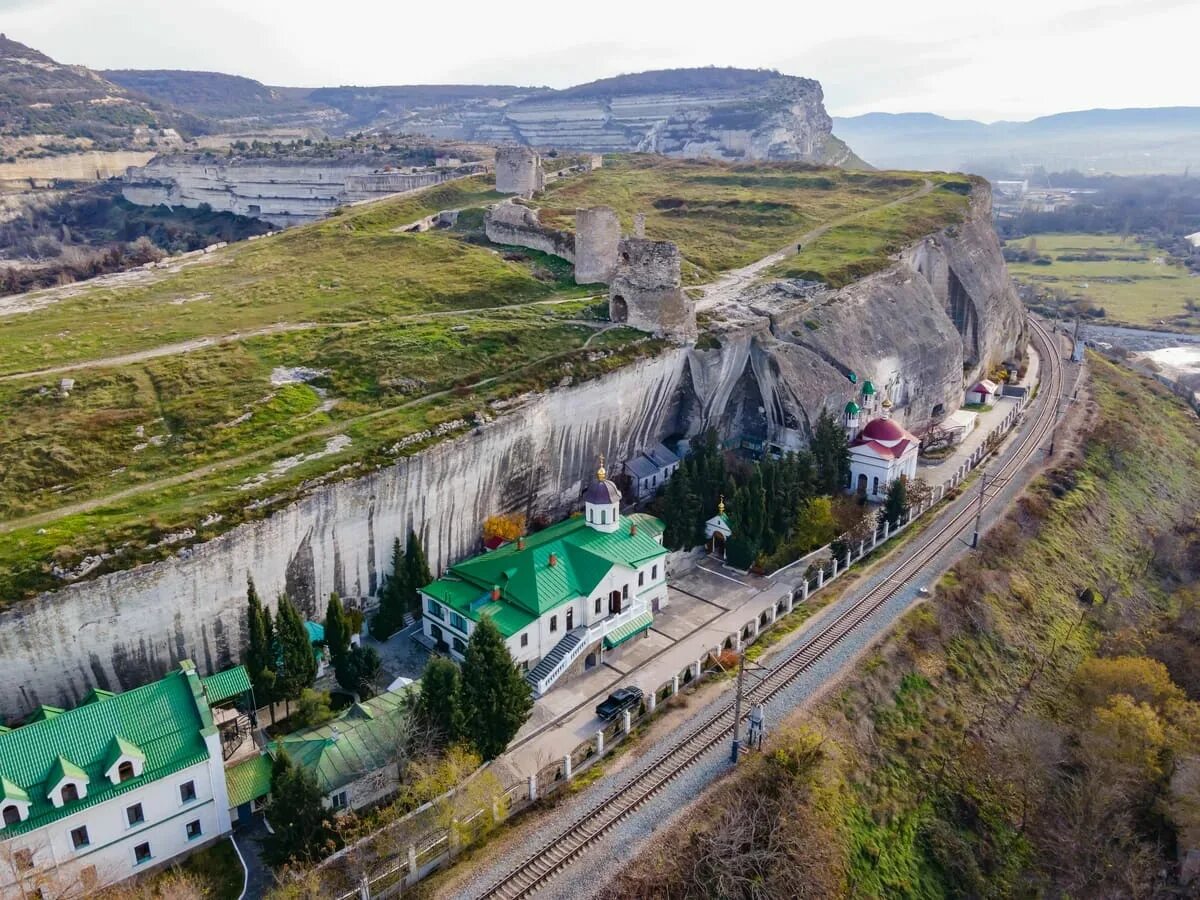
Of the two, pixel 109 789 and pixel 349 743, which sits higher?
pixel 109 789

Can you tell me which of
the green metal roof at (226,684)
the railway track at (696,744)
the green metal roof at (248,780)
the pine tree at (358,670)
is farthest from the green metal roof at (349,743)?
the railway track at (696,744)

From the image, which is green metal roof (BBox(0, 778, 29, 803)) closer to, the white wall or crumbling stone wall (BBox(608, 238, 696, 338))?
the white wall

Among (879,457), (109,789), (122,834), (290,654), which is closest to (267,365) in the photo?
(290,654)

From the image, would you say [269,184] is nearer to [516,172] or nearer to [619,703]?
[516,172]

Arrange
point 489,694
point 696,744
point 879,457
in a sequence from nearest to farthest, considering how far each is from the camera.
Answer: point 489,694, point 696,744, point 879,457

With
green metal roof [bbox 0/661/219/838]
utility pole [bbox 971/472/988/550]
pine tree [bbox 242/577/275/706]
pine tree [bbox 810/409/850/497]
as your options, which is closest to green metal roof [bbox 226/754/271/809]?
green metal roof [bbox 0/661/219/838]

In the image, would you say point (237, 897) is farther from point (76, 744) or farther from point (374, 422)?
point (374, 422)

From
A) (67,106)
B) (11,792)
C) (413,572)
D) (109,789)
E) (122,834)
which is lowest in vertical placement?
(122,834)
